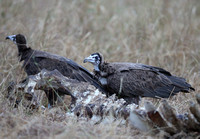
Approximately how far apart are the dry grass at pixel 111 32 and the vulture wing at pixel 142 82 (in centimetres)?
28

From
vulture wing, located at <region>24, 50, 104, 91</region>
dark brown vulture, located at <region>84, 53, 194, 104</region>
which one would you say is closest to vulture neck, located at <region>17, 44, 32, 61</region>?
vulture wing, located at <region>24, 50, 104, 91</region>

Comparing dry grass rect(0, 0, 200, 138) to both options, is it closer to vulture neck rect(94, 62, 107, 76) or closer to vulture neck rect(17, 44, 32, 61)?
vulture neck rect(17, 44, 32, 61)

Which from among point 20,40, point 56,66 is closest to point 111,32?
point 20,40

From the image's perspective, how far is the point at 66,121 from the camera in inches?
157

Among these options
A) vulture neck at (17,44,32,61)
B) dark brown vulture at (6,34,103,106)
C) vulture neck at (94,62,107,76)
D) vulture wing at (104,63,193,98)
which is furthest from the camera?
vulture neck at (17,44,32,61)

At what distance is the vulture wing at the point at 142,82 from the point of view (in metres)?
5.00

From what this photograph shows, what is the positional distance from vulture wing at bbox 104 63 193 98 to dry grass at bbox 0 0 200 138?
28 centimetres

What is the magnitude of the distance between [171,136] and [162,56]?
152 inches

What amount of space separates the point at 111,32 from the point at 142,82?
11.2 ft

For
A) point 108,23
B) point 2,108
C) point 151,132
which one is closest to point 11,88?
point 2,108

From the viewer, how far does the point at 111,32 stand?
8.27 m

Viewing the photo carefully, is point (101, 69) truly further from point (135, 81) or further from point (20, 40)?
point (20, 40)

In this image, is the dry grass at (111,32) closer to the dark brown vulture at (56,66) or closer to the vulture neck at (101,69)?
the dark brown vulture at (56,66)

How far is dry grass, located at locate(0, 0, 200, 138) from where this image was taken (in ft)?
21.2
